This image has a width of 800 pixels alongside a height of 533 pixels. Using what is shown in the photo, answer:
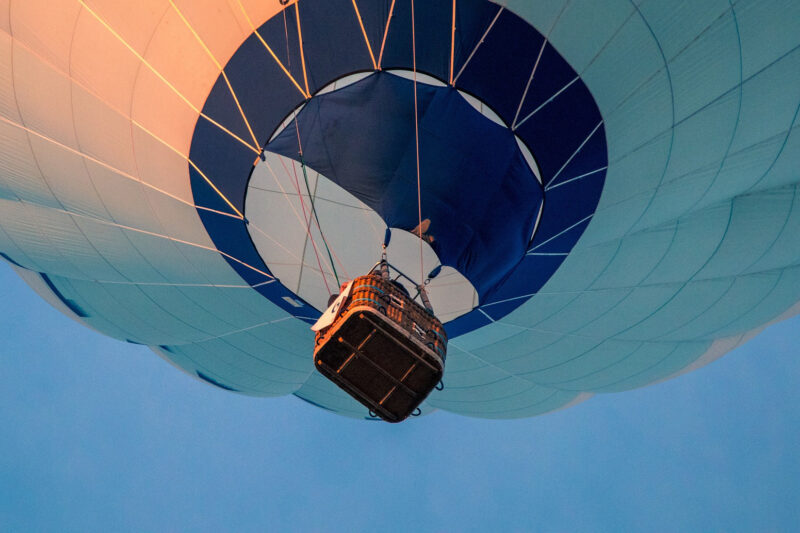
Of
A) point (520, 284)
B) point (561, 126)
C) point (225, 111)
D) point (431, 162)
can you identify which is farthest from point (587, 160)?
point (225, 111)

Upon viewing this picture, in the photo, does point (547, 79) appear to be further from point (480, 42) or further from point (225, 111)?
point (225, 111)

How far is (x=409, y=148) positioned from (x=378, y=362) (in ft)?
6.09

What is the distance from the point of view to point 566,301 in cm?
834

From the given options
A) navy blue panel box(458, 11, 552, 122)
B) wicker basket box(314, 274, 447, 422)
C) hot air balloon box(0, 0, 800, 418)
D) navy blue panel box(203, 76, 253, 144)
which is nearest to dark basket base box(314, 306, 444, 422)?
wicker basket box(314, 274, 447, 422)

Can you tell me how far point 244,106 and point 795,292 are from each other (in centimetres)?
726

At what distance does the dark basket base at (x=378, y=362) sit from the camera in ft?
17.8

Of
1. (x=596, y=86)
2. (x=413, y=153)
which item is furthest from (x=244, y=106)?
(x=596, y=86)

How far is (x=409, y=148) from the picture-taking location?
6039mm

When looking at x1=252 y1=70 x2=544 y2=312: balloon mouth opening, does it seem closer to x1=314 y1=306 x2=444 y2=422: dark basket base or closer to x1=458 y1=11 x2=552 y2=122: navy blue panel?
x1=458 y1=11 x2=552 y2=122: navy blue panel

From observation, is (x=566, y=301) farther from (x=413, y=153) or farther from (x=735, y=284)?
(x=413, y=153)

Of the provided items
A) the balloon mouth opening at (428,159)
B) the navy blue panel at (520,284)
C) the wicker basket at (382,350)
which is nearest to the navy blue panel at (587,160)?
the balloon mouth opening at (428,159)

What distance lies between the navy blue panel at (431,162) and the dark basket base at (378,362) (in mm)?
1146

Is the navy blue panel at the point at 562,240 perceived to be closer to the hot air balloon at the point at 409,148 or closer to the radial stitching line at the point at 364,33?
the hot air balloon at the point at 409,148

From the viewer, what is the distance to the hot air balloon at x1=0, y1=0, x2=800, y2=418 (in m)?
5.70
